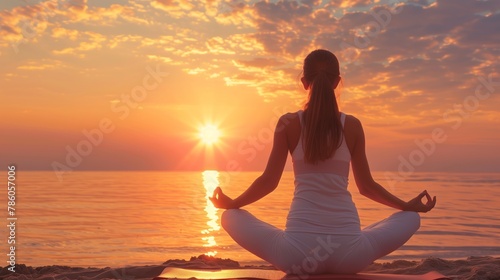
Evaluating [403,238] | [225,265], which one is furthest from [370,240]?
[225,265]

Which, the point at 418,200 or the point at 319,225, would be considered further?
the point at 418,200

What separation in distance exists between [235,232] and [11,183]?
4.78m

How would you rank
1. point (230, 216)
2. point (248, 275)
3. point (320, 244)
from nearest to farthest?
point (320, 244) → point (230, 216) → point (248, 275)

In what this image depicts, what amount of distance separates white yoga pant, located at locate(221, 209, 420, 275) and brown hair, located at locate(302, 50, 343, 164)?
585 millimetres

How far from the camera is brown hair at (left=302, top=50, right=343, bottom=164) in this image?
360 centimetres

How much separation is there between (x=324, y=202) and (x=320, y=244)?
293 mm

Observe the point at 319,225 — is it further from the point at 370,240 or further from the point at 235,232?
the point at 235,232

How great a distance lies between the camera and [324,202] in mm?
3553

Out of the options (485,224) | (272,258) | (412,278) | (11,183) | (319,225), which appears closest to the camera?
(319,225)

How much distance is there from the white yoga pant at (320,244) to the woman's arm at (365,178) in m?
0.08

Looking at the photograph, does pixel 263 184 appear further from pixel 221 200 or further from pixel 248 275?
pixel 248 275

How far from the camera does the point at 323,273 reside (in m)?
3.69

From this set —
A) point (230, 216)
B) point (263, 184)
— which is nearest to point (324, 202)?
point (263, 184)

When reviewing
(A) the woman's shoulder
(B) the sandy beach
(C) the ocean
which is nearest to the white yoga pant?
(A) the woman's shoulder
